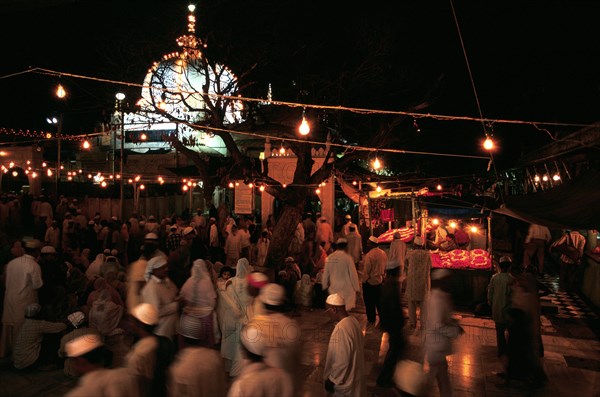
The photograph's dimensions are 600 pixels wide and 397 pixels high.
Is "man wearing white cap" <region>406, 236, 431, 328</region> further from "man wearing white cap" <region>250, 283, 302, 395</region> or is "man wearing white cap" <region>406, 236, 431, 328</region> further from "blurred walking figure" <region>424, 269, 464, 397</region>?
"man wearing white cap" <region>250, 283, 302, 395</region>

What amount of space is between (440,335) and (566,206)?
12.8ft

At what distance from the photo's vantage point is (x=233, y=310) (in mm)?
6500

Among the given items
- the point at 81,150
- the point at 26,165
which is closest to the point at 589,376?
the point at 26,165

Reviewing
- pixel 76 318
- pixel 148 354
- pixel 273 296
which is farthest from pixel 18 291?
pixel 273 296

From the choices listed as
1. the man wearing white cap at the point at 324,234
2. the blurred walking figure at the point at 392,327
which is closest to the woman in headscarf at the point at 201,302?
the blurred walking figure at the point at 392,327

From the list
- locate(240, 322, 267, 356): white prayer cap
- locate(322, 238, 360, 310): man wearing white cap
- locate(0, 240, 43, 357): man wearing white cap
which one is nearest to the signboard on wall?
locate(322, 238, 360, 310): man wearing white cap

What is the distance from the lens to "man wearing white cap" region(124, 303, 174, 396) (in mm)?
4160

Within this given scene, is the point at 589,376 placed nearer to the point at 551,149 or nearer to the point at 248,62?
the point at 551,149

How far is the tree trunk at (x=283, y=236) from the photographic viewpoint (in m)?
14.7

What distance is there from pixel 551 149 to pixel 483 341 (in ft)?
28.9

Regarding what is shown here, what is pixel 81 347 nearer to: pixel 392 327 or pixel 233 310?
pixel 233 310

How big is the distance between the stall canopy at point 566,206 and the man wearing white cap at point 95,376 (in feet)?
20.0

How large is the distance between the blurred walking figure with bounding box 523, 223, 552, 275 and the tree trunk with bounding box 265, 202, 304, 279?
279 inches

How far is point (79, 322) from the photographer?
6.50 m
